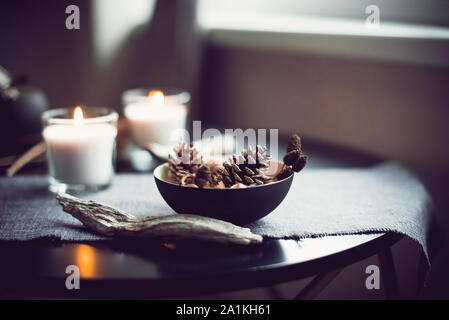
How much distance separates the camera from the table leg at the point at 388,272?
2.67 ft

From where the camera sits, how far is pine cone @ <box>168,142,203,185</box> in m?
0.72

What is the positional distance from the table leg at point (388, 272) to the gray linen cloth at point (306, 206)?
7 centimetres

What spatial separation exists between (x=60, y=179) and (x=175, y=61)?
0.86 metres

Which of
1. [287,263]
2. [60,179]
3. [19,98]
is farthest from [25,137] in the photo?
[287,263]

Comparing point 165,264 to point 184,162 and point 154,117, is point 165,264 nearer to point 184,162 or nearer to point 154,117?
point 184,162

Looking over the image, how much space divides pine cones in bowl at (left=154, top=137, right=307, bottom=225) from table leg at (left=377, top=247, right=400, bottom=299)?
24 centimetres

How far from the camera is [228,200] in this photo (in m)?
0.65

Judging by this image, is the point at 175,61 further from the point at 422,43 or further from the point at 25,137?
the point at 422,43

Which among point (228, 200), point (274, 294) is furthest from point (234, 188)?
point (274, 294)

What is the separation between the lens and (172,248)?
2.06 feet

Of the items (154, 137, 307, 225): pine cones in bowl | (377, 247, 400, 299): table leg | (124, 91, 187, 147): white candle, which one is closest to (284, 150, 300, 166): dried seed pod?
(154, 137, 307, 225): pine cones in bowl

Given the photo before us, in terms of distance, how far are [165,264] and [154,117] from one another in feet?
1.88

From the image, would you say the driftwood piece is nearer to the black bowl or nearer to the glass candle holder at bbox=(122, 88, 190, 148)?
the black bowl

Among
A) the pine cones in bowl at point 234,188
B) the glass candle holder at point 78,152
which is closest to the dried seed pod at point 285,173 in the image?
the pine cones in bowl at point 234,188
